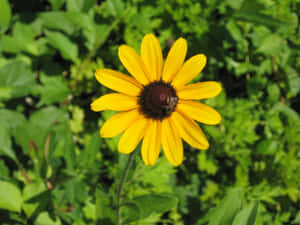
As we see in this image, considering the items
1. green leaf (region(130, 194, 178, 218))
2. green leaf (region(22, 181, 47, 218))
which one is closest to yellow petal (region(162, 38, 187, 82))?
green leaf (region(130, 194, 178, 218))

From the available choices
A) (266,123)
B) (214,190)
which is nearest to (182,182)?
(214,190)

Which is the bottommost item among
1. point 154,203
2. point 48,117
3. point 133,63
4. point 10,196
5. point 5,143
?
point 10,196

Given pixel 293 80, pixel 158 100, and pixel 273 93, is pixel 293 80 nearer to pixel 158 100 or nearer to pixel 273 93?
pixel 273 93

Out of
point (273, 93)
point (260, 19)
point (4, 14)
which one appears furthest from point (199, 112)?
point (4, 14)

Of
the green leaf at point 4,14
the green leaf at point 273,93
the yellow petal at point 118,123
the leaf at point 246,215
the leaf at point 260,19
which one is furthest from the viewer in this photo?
the green leaf at point 273,93

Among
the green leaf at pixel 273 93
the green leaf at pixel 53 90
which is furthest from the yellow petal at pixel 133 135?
the green leaf at pixel 273 93

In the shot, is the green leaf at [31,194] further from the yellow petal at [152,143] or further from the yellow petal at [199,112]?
the yellow petal at [199,112]
